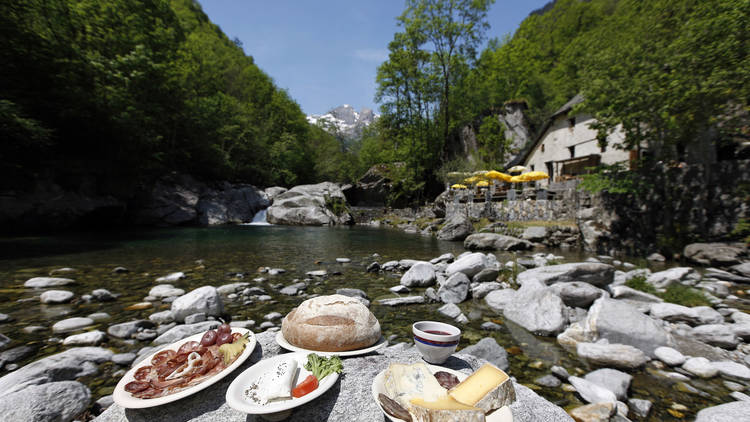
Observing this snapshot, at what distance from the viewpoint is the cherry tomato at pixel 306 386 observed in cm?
158

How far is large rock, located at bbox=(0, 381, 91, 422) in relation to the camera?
6.25 feet

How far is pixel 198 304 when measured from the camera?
4.56m

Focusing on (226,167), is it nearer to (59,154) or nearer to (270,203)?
(270,203)

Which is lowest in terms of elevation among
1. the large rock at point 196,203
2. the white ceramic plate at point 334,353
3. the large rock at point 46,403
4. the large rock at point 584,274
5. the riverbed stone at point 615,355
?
the riverbed stone at point 615,355

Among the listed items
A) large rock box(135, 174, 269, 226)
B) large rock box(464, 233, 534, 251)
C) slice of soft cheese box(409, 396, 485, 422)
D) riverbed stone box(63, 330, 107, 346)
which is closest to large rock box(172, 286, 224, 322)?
riverbed stone box(63, 330, 107, 346)

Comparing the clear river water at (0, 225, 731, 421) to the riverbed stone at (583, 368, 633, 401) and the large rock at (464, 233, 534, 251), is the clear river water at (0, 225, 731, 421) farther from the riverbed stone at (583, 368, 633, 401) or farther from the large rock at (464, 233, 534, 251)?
the large rock at (464, 233, 534, 251)

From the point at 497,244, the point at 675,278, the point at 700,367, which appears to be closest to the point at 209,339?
the point at 700,367

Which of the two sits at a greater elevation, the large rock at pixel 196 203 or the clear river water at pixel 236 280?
the large rock at pixel 196 203

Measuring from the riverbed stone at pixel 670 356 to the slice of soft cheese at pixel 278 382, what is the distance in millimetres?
4613

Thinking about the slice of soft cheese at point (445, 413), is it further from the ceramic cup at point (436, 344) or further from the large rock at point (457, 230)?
the large rock at point (457, 230)

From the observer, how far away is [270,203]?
32094mm

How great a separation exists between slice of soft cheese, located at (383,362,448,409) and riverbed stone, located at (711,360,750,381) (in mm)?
4143

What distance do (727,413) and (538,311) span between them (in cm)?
215

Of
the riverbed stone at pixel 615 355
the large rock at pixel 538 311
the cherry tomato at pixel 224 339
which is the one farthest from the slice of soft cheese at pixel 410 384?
the large rock at pixel 538 311
